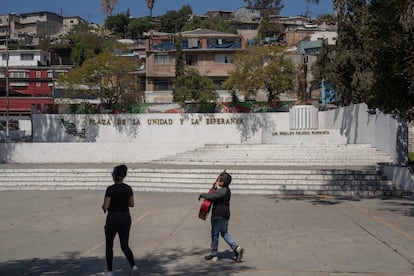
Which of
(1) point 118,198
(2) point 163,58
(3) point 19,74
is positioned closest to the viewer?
(1) point 118,198

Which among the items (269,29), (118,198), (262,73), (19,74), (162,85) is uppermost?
(269,29)

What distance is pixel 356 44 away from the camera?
105 ft

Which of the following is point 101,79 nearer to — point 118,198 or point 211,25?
point 118,198

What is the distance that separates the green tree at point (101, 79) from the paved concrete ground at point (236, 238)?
2290 cm

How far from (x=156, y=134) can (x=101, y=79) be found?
635cm

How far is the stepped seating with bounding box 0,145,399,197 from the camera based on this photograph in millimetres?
18953

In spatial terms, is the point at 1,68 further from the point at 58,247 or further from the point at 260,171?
the point at 58,247

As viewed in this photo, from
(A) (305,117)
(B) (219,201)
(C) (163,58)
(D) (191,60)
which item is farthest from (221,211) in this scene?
(C) (163,58)

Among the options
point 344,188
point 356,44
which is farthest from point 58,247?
point 356,44

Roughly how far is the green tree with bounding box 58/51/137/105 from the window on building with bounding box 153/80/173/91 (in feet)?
42.3

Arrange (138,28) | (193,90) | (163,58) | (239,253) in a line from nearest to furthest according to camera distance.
Answer: 1. (239,253)
2. (193,90)
3. (163,58)
4. (138,28)

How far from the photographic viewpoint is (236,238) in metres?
10.2

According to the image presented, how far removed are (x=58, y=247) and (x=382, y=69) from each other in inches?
344

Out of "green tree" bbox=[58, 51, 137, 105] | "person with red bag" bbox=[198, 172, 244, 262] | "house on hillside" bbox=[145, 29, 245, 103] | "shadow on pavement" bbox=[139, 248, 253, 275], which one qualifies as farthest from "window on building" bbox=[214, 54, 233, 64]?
"person with red bag" bbox=[198, 172, 244, 262]
